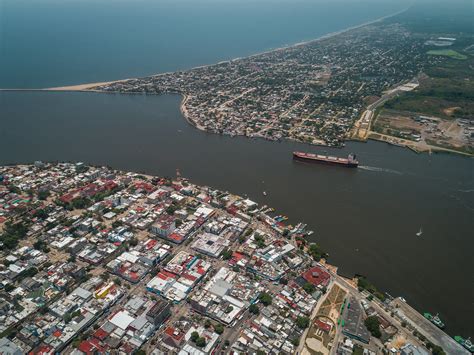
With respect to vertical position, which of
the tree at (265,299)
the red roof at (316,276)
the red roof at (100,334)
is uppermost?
the red roof at (100,334)

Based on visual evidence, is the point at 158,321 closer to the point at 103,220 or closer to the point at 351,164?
the point at 103,220

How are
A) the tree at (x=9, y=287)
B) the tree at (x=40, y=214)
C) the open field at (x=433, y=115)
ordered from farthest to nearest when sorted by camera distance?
the open field at (x=433, y=115) → the tree at (x=40, y=214) → the tree at (x=9, y=287)

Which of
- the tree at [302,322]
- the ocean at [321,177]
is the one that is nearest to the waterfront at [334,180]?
the ocean at [321,177]

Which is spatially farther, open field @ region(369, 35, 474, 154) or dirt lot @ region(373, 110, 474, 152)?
open field @ region(369, 35, 474, 154)

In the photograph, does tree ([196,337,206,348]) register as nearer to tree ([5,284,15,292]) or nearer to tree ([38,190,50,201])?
tree ([5,284,15,292])

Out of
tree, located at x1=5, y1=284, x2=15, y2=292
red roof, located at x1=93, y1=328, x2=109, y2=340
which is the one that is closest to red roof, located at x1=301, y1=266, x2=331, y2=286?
red roof, located at x1=93, y1=328, x2=109, y2=340

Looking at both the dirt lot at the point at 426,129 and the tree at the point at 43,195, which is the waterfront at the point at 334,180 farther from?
the tree at the point at 43,195

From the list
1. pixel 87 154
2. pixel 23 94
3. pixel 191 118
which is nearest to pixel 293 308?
pixel 87 154
